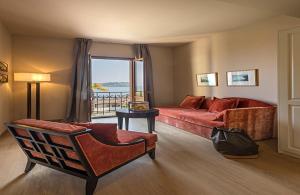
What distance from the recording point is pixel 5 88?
4844 mm

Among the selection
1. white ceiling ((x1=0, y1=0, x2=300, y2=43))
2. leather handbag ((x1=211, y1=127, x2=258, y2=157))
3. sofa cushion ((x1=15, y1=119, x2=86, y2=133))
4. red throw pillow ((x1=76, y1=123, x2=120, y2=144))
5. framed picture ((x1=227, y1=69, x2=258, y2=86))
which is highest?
white ceiling ((x1=0, y1=0, x2=300, y2=43))

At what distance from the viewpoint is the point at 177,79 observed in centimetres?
753

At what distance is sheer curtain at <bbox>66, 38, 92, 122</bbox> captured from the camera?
6.11 m

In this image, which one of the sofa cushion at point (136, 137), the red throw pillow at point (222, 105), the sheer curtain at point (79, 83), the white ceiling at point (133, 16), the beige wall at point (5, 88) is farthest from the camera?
the sheer curtain at point (79, 83)

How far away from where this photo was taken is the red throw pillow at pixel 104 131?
218cm

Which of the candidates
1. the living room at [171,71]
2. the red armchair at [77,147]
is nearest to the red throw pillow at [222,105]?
the living room at [171,71]

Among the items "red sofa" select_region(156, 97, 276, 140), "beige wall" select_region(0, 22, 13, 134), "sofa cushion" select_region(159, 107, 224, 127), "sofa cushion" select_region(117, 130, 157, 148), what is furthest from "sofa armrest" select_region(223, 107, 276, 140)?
"beige wall" select_region(0, 22, 13, 134)

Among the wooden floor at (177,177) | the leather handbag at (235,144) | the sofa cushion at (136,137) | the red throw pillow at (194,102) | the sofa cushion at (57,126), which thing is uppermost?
the red throw pillow at (194,102)

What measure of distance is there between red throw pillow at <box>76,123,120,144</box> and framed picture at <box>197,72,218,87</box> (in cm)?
412

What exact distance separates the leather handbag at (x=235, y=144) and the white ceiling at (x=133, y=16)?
1.88 metres

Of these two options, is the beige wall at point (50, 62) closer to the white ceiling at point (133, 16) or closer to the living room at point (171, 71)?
the living room at point (171, 71)

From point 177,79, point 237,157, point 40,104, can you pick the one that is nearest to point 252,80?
point 237,157

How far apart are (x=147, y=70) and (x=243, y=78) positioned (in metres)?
3.22

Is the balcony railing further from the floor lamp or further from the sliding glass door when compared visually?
the floor lamp
